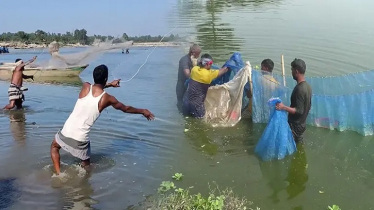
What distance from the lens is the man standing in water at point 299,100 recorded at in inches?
231

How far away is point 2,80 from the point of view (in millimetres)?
19328

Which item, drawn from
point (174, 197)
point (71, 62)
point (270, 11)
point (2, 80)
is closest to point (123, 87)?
point (71, 62)

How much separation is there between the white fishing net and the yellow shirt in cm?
22

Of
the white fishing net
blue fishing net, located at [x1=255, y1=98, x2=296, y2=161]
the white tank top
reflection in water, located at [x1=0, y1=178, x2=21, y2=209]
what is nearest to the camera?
reflection in water, located at [x1=0, y1=178, x2=21, y2=209]

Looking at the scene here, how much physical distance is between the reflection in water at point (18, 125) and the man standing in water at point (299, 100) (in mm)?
4995

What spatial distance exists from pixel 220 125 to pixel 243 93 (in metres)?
0.88

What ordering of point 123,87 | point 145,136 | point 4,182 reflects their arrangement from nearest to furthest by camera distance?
point 4,182, point 145,136, point 123,87

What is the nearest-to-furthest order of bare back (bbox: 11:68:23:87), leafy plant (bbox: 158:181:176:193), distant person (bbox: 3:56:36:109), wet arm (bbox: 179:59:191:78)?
1. leafy plant (bbox: 158:181:176:193)
2. wet arm (bbox: 179:59:191:78)
3. distant person (bbox: 3:56:36:109)
4. bare back (bbox: 11:68:23:87)

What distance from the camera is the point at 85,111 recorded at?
5.12 m

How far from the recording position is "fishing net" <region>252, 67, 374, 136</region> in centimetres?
676

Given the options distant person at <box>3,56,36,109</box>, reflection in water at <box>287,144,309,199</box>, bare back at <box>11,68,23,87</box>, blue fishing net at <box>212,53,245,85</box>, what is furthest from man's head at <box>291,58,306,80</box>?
bare back at <box>11,68,23,87</box>

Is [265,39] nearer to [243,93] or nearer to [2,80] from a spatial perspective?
[243,93]

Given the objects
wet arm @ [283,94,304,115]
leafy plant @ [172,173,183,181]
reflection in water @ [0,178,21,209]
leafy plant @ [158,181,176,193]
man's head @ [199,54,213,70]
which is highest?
man's head @ [199,54,213,70]

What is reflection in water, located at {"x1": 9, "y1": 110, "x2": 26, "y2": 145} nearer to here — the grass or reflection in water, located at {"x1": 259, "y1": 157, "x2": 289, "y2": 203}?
the grass
